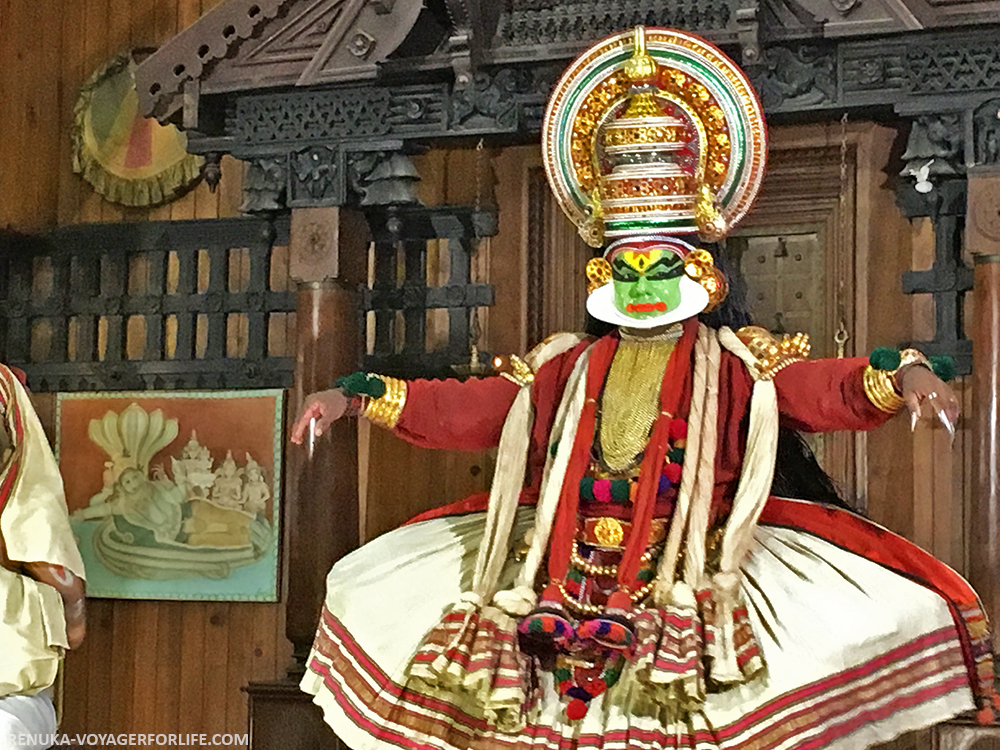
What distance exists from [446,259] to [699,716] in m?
1.52

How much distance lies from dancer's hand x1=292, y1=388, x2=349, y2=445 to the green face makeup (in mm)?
563

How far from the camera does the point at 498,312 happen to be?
A: 3.46m

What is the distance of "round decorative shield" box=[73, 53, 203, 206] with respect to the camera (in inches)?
149

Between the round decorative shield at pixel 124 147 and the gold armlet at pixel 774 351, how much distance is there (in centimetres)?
170

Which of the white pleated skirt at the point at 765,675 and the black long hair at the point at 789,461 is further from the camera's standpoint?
the black long hair at the point at 789,461

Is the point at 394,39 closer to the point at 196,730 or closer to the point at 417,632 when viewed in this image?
the point at 417,632

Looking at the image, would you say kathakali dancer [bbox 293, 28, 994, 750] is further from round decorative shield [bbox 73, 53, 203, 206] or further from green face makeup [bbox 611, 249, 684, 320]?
round decorative shield [bbox 73, 53, 203, 206]

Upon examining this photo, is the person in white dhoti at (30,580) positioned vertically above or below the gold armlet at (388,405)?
below

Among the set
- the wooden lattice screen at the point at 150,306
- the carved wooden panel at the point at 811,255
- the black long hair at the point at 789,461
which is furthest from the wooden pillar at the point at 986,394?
the wooden lattice screen at the point at 150,306

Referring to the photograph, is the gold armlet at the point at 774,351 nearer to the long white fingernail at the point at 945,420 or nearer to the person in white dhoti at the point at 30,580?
the long white fingernail at the point at 945,420

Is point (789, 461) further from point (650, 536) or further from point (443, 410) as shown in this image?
point (443, 410)

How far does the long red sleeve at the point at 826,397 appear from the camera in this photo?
2.51m

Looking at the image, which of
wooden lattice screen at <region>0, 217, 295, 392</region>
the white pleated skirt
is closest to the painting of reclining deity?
wooden lattice screen at <region>0, 217, 295, 392</region>

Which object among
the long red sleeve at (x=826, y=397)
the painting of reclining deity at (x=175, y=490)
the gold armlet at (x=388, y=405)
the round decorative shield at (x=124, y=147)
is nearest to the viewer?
the long red sleeve at (x=826, y=397)
